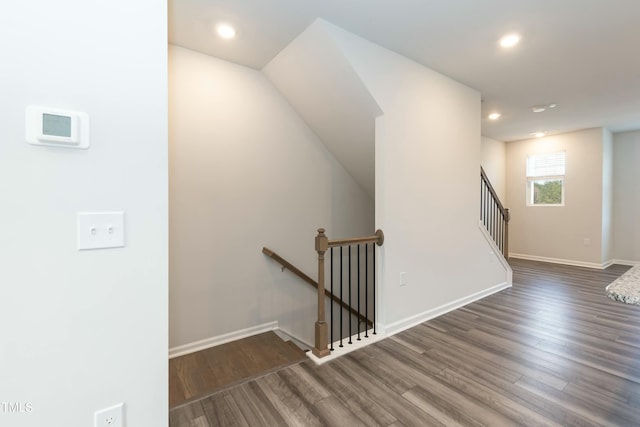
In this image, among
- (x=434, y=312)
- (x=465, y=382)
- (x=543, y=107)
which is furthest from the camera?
(x=543, y=107)

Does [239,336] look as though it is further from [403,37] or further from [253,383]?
[403,37]

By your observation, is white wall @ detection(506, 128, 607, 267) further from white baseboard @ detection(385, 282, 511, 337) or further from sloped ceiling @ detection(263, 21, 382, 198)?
sloped ceiling @ detection(263, 21, 382, 198)

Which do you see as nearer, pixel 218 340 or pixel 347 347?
pixel 347 347

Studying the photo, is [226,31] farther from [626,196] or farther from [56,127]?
[626,196]

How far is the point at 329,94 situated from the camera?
2777 mm

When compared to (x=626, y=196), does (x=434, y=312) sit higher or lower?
lower

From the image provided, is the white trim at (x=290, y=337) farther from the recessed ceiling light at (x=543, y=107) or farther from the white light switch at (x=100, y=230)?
the recessed ceiling light at (x=543, y=107)

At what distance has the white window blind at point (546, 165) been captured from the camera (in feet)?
18.6

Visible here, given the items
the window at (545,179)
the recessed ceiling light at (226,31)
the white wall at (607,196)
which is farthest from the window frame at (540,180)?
the recessed ceiling light at (226,31)

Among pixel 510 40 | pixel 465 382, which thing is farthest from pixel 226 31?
pixel 465 382

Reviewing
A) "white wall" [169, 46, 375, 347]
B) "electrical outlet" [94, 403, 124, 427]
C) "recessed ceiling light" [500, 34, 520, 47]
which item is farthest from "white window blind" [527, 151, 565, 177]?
"electrical outlet" [94, 403, 124, 427]

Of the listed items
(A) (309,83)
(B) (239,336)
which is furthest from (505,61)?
(B) (239,336)

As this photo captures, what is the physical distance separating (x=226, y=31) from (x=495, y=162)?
5.95m

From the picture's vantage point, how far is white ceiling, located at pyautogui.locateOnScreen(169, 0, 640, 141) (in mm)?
2043
